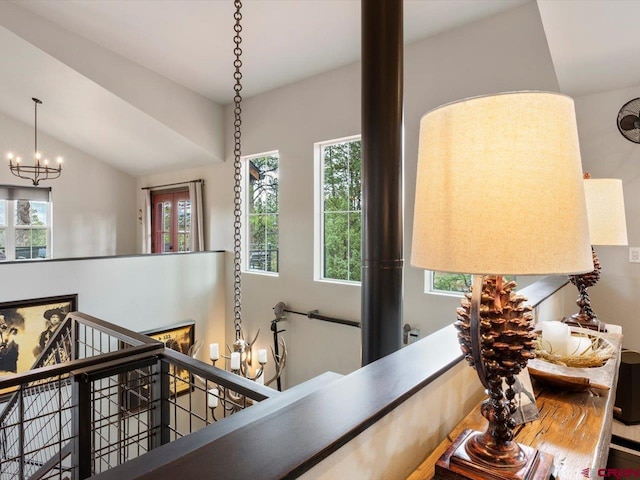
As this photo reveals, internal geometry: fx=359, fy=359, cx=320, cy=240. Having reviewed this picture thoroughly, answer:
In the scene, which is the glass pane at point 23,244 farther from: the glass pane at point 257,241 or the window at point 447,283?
the window at point 447,283

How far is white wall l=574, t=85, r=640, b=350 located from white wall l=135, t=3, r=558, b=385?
41 cm

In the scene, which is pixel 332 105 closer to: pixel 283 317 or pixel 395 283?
pixel 283 317

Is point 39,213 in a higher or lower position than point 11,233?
higher

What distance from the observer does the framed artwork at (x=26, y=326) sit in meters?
3.83

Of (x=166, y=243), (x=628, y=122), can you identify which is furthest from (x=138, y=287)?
(x=628, y=122)

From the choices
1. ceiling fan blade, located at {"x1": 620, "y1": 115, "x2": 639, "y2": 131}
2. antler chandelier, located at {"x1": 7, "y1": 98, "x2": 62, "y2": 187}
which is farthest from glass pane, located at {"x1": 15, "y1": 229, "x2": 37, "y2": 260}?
ceiling fan blade, located at {"x1": 620, "y1": 115, "x2": 639, "y2": 131}

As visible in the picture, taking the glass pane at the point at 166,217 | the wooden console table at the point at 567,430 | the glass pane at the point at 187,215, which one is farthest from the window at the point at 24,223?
the wooden console table at the point at 567,430

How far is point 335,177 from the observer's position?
4602mm

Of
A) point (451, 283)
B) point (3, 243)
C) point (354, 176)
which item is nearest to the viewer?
point (451, 283)

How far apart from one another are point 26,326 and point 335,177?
12.8ft

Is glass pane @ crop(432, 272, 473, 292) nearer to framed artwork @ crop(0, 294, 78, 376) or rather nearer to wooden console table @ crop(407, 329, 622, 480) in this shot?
wooden console table @ crop(407, 329, 622, 480)

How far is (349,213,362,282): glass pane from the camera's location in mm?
4378

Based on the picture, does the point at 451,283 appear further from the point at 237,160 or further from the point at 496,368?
the point at 496,368

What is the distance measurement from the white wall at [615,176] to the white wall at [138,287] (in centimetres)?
479
